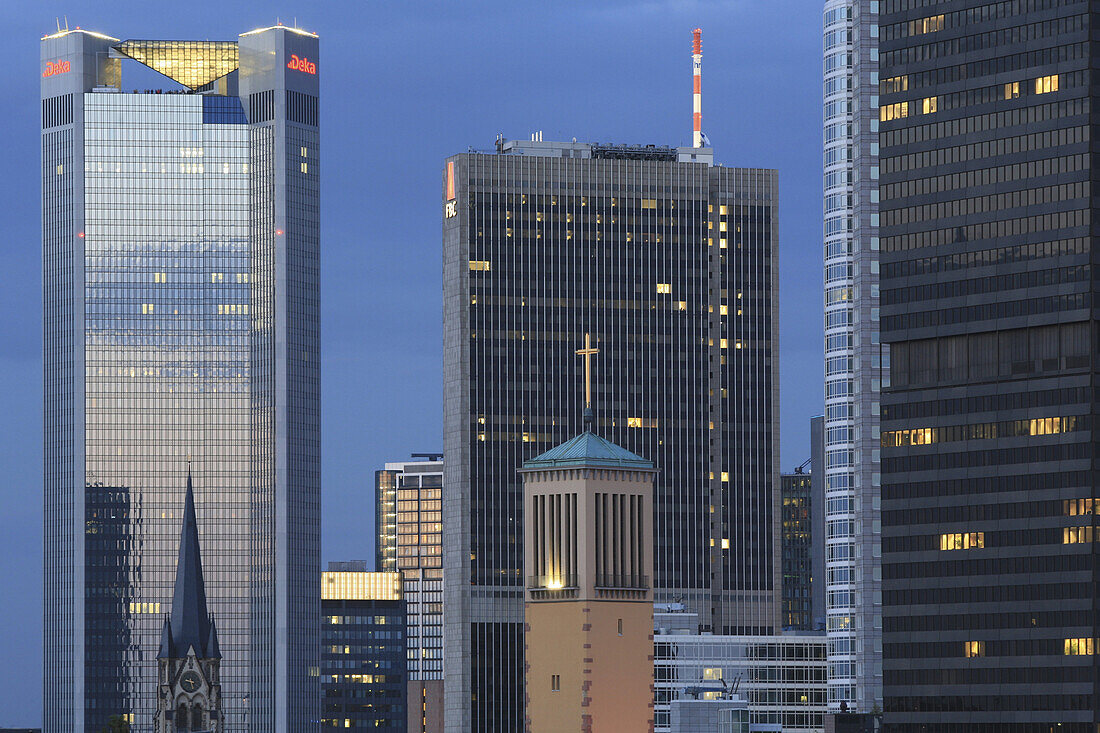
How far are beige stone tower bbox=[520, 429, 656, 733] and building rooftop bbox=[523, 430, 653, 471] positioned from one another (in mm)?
107

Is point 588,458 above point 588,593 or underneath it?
above

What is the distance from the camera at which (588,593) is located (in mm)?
177750

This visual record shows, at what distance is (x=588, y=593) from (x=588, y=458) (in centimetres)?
Result: 1083

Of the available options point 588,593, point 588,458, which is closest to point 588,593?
point 588,593

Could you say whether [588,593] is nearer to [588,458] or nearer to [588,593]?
[588,593]

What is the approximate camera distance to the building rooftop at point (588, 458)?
182m

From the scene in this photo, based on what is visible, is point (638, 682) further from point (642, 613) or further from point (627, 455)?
point (627, 455)

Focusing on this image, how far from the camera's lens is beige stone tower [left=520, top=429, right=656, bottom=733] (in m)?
176

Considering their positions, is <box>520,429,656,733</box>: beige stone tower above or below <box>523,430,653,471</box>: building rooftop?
below

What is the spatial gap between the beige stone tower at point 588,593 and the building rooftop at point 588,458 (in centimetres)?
11

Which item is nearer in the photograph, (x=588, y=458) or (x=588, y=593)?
(x=588, y=593)

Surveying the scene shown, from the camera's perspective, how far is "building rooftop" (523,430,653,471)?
7185 inches

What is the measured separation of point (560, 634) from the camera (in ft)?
584

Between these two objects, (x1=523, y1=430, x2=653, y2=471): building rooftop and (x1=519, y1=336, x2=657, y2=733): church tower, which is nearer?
(x1=519, y1=336, x2=657, y2=733): church tower
